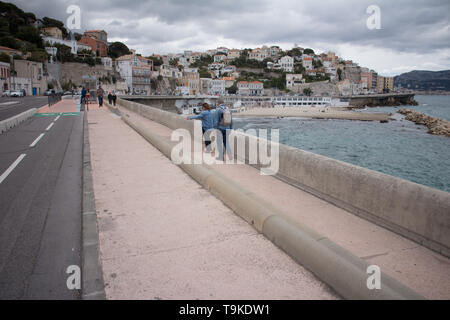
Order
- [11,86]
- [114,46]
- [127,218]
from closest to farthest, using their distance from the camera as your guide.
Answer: [127,218] → [11,86] → [114,46]

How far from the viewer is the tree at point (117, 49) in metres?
167

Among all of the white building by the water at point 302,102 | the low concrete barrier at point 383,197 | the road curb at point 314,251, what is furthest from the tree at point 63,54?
the road curb at point 314,251

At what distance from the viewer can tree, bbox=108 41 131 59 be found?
16700 cm

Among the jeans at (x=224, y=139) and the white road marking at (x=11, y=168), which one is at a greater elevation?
the jeans at (x=224, y=139)

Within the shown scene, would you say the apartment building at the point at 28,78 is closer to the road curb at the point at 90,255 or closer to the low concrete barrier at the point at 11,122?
the low concrete barrier at the point at 11,122

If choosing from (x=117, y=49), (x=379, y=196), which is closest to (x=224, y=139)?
(x=379, y=196)

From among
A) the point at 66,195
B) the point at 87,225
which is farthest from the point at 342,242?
the point at 66,195

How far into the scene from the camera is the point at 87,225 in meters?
5.04

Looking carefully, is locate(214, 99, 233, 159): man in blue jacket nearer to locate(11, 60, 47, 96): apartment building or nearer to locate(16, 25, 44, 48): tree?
locate(11, 60, 47, 96): apartment building

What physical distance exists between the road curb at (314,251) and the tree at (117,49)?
17681 cm

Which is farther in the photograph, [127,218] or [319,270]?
[127,218]

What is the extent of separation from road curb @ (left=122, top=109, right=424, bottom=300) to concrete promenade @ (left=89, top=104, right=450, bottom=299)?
0.13 metres
